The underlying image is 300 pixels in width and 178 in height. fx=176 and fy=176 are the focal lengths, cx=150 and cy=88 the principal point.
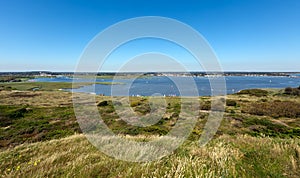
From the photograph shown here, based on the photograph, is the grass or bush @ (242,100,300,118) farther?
bush @ (242,100,300,118)

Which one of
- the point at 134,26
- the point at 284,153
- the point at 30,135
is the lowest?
the point at 30,135

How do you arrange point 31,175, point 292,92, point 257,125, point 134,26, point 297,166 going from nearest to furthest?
point 31,175 < point 297,166 < point 134,26 < point 257,125 < point 292,92

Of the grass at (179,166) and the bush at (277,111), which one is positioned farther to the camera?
the bush at (277,111)

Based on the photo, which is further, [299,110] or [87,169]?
[299,110]

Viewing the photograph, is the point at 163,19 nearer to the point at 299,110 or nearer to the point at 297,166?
the point at 297,166

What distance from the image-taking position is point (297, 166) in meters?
3.34

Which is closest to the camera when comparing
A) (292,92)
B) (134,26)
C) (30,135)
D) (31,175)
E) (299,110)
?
(31,175)

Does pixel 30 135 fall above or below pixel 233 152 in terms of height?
below

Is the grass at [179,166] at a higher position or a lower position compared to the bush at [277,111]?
higher

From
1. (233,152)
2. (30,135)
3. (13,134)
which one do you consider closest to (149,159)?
(233,152)

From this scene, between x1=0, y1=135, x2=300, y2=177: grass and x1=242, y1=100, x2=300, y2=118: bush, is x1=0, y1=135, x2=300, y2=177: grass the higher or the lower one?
the higher one

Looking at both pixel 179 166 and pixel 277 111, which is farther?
pixel 277 111

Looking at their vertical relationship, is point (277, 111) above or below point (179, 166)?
below

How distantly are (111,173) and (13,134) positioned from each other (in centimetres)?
2036
